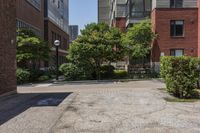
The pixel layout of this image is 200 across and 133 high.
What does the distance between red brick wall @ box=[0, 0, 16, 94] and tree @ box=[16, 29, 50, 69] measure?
44.7 feet

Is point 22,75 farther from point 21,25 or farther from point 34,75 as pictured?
point 21,25

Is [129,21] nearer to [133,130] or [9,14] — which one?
[9,14]

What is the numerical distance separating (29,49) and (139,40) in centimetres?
1114

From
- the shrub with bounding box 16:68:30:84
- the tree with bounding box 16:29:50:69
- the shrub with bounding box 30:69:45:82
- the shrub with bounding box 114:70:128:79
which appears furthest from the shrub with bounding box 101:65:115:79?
the shrub with bounding box 16:68:30:84

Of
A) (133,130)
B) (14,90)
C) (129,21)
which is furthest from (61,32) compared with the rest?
(133,130)

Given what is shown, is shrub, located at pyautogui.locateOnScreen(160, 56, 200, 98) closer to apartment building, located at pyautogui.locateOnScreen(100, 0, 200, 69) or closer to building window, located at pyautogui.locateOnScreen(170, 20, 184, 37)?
apartment building, located at pyautogui.locateOnScreen(100, 0, 200, 69)

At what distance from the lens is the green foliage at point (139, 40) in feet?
126

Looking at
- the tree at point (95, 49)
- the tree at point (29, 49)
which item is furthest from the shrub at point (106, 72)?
the tree at point (29, 49)

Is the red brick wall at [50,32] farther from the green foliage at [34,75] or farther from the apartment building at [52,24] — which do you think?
the green foliage at [34,75]

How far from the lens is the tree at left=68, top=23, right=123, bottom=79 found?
3381 centimetres

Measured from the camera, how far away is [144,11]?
4334 centimetres

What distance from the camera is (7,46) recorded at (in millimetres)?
19578

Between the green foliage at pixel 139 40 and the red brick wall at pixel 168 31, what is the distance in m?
1.14

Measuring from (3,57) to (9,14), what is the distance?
251 centimetres
